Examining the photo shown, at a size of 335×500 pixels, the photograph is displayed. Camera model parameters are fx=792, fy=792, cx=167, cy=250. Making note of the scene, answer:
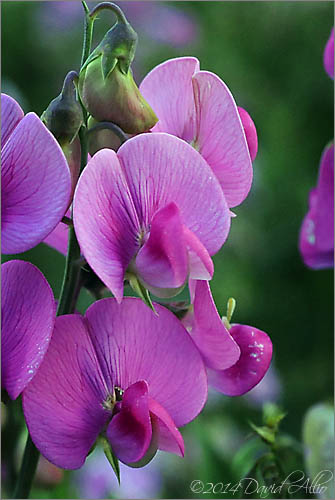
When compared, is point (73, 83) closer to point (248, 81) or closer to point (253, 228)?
point (253, 228)

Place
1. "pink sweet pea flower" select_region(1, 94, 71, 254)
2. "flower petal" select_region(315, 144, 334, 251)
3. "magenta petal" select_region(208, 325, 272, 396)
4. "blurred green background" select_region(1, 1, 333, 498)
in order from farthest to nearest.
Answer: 1. "blurred green background" select_region(1, 1, 333, 498)
2. "flower petal" select_region(315, 144, 334, 251)
3. "magenta petal" select_region(208, 325, 272, 396)
4. "pink sweet pea flower" select_region(1, 94, 71, 254)

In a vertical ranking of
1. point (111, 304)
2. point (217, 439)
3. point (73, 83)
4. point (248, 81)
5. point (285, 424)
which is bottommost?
point (285, 424)

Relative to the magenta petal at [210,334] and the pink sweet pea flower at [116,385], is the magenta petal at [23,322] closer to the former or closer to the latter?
the pink sweet pea flower at [116,385]

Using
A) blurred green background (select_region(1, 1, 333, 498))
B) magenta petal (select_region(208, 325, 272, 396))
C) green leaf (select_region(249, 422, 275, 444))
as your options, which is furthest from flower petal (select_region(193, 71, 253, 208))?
blurred green background (select_region(1, 1, 333, 498))

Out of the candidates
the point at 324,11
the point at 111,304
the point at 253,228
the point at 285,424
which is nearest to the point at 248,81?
the point at 324,11

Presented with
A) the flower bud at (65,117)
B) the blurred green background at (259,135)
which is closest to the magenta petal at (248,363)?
the flower bud at (65,117)

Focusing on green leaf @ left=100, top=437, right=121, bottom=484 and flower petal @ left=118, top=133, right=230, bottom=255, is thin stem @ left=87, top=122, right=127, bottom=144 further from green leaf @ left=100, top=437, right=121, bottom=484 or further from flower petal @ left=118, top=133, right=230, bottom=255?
green leaf @ left=100, top=437, right=121, bottom=484

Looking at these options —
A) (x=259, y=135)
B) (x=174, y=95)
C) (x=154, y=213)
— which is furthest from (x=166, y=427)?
(x=259, y=135)
